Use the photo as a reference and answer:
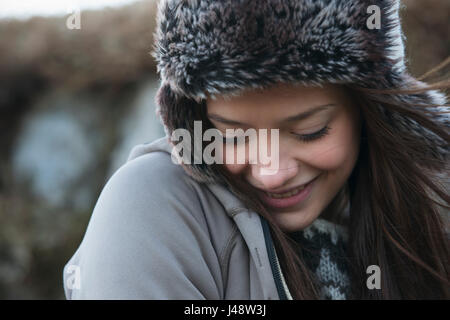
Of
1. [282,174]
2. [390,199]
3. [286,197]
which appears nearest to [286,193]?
[286,197]

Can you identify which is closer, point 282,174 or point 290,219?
point 282,174

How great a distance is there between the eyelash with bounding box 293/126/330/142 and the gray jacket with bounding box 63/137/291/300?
0.25 metres

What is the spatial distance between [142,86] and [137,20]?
0.64m

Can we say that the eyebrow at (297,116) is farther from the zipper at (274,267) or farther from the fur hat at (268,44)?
the zipper at (274,267)

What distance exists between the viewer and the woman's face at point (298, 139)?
130 centimetres

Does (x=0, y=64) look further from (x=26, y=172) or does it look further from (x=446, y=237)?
(x=446, y=237)

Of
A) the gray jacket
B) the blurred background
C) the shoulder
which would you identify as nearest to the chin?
the gray jacket

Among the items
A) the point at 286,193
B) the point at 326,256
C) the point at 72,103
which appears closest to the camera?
the point at 286,193

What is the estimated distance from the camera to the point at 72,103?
4.88 meters

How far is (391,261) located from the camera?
160 cm

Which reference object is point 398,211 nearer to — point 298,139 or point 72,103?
point 298,139

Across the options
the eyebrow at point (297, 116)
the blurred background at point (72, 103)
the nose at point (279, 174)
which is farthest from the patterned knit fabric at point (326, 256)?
the blurred background at point (72, 103)

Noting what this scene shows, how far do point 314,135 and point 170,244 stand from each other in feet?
1.65

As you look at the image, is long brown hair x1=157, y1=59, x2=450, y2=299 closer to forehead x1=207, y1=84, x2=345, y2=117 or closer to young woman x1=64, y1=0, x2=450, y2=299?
young woman x1=64, y1=0, x2=450, y2=299
